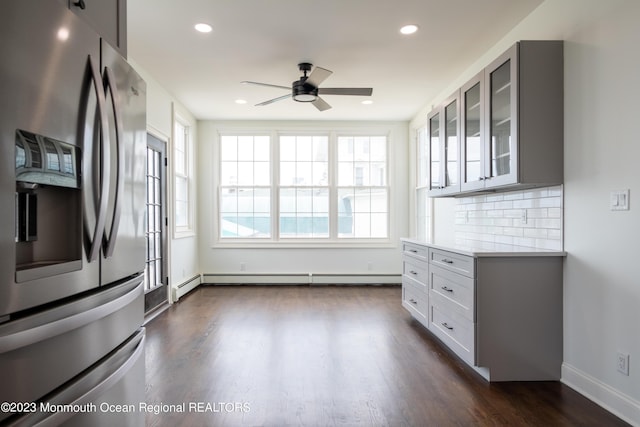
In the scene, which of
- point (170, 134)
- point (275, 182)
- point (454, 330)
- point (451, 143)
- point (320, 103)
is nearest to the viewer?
point (454, 330)

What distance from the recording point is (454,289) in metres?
2.92

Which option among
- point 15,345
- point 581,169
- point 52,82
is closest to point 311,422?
point 15,345

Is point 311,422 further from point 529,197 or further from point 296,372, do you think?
point 529,197

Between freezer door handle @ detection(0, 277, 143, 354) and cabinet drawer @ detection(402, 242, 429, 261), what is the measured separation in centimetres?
283

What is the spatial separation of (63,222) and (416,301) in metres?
3.39

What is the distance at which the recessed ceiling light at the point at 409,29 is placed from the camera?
3094 mm

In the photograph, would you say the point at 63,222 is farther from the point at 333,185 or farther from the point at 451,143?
the point at 333,185

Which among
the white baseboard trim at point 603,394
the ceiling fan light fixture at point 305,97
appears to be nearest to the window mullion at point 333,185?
the ceiling fan light fixture at point 305,97

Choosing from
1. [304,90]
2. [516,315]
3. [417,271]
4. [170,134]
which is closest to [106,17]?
[304,90]

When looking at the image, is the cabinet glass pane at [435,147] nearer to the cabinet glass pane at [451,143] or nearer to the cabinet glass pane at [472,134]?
the cabinet glass pane at [451,143]

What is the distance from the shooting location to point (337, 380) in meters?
2.60

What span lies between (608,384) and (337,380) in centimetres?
163

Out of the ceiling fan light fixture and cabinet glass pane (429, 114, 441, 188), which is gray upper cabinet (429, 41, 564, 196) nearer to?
cabinet glass pane (429, 114, 441, 188)

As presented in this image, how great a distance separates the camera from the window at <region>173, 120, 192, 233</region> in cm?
536
